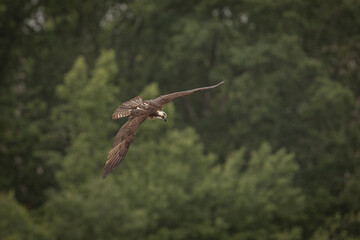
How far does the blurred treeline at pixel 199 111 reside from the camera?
27906 mm

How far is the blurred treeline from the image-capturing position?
91.6ft

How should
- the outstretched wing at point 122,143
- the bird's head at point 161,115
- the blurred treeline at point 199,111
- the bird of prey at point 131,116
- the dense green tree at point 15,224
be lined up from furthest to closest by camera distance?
the blurred treeline at point 199,111, the dense green tree at point 15,224, the bird's head at point 161,115, the bird of prey at point 131,116, the outstretched wing at point 122,143

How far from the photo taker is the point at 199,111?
3712cm

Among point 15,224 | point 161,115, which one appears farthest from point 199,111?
point 161,115

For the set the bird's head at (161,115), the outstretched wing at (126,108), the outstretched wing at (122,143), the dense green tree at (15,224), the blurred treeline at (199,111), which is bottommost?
the blurred treeline at (199,111)

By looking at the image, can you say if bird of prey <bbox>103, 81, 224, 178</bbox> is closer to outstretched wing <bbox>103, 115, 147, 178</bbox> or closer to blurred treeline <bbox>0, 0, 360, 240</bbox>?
outstretched wing <bbox>103, 115, 147, 178</bbox>

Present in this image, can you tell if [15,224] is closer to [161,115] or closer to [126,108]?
[126,108]

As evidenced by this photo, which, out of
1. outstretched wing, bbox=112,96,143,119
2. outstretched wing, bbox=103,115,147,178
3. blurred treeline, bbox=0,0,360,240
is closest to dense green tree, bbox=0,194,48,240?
blurred treeline, bbox=0,0,360,240

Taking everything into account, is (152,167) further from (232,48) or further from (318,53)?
(318,53)

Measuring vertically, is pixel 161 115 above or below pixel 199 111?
above

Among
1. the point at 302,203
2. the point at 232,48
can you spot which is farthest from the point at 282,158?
the point at 232,48

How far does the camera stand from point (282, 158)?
29141 mm

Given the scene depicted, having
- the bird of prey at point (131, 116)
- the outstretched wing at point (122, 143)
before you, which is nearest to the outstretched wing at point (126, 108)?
the bird of prey at point (131, 116)

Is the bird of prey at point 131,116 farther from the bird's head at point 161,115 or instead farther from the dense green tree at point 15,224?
the dense green tree at point 15,224
